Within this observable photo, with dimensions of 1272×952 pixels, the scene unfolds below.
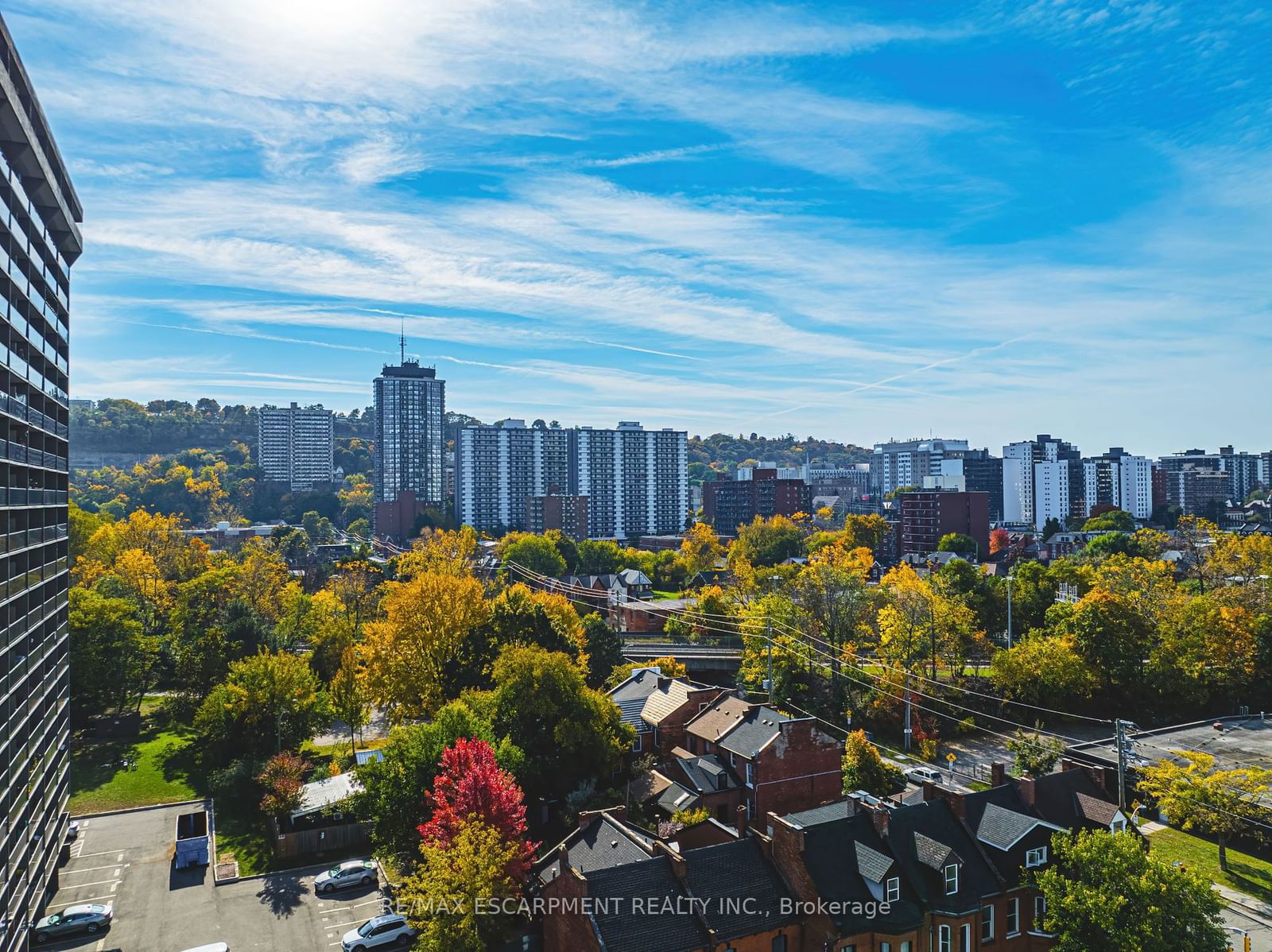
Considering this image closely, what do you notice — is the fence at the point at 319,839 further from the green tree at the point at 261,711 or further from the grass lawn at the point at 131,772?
the grass lawn at the point at 131,772


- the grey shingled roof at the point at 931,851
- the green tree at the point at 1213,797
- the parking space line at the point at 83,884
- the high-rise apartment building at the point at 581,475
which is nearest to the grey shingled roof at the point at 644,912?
the grey shingled roof at the point at 931,851

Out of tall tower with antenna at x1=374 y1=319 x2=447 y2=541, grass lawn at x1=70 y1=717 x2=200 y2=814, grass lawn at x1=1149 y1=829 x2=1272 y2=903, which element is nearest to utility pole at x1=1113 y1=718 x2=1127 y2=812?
grass lawn at x1=1149 y1=829 x2=1272 y2=903

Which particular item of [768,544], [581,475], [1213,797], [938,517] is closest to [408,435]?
[581,475]

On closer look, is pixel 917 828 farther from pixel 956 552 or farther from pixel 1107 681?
pixel 956 552

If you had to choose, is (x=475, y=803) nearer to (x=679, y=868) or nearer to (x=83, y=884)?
(x=679, y=868)

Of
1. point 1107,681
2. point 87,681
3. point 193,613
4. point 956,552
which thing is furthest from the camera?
point 956,552

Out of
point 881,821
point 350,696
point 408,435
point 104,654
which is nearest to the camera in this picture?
point 881,821

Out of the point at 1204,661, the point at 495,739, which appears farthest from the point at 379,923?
the point at 1204,661

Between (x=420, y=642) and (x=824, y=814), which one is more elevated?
(x=420, y=642)
